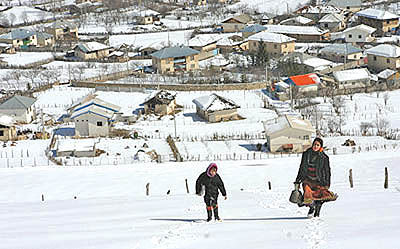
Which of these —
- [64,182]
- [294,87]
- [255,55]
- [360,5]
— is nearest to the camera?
[64,182]

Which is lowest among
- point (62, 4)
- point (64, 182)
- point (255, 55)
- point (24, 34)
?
point (64, 182)

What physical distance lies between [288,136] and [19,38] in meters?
38.1

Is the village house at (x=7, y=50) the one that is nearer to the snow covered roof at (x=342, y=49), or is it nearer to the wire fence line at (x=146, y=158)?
the snow covered roof at (x=342, y=49)

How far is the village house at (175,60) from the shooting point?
4025 centimetres

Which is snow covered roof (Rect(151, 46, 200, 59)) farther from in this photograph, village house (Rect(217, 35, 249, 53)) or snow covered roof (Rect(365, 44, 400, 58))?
snow covered roof (Rect(365, 44, 400, 58))

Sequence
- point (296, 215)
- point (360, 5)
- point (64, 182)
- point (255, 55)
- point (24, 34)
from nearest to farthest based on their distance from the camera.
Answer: point (296, 215)
point (64, 182)
point (255, 55)
point (24, 34)
point (360, 5)

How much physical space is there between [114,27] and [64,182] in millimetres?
46636

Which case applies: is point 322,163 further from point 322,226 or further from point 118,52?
point 118,52

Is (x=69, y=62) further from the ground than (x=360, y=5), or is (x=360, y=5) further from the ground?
(x=360, y=5)

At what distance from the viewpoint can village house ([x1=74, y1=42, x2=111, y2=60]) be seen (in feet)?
151

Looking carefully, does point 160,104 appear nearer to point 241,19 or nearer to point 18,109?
point 18,109

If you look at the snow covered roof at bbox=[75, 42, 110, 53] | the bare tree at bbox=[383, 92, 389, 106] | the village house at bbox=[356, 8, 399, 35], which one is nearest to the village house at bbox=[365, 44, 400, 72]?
the bare tree at bbox=[383, 92, 389, 106]

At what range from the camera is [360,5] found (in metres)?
57.4

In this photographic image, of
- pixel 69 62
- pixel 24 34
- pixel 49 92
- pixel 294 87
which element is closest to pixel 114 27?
pixel 24 34
